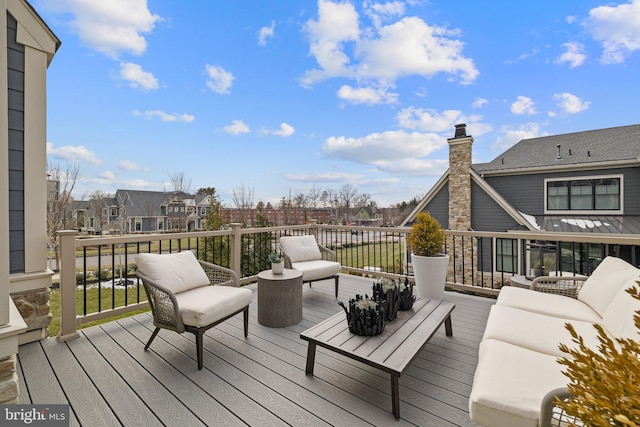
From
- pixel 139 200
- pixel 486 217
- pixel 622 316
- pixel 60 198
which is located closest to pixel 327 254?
pixel 622 316

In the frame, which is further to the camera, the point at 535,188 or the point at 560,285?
the point at 535,188

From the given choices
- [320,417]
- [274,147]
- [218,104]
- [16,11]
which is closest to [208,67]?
[218,104]

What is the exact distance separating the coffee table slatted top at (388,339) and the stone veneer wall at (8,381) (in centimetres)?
160

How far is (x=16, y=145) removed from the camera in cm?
275

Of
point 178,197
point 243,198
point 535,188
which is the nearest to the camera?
point 535,188

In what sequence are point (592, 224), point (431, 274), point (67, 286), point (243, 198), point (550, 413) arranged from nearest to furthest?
point (550, 413), point (67, 286), point (431, 274), point (592, 224), point (243, 198)

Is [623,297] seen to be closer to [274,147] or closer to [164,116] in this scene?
[274,147]

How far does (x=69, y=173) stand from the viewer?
32.2 ft

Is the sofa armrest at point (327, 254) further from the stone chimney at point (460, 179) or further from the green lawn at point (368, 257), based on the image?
the stone chimney at point (460, 179)

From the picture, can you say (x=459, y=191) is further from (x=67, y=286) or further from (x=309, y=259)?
(x=67, y=286)

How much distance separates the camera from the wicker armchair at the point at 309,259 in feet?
13.6

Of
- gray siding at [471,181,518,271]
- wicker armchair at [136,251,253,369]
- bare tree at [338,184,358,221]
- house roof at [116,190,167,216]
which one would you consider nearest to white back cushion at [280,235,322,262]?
wicker armchair at [136,251,253,369]

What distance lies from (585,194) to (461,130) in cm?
391

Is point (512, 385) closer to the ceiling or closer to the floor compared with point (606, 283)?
closer to the floor
